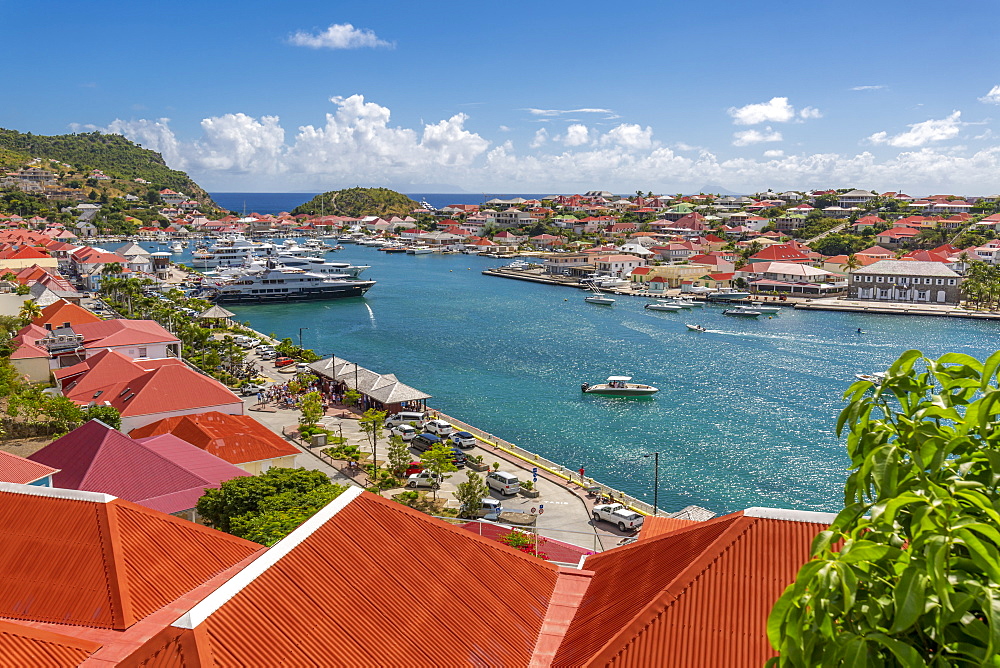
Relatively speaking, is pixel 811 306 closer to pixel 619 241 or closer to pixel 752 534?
pixel 619 241

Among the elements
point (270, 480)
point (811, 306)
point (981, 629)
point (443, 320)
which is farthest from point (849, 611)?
point (811, 306)

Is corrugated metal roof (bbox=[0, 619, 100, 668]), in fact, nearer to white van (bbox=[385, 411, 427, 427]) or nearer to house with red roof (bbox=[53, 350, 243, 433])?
house with red roof (bbox=[53, 350, 243, 433])

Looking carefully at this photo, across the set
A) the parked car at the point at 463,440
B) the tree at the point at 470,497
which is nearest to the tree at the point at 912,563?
the tree at the point at 470,497

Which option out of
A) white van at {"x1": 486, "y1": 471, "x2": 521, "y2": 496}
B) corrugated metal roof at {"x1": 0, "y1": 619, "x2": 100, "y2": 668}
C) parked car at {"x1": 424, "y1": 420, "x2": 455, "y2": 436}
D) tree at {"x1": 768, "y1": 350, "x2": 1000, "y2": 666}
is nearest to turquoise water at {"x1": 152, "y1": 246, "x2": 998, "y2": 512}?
parked car at {"x1": 424, "y1": 420, "x2": 455, "y2": 436}

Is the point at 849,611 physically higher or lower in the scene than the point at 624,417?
higher

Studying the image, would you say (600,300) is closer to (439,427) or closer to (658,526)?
(439,427)

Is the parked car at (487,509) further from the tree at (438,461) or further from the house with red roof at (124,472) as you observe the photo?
the house with red roof at (124,472)

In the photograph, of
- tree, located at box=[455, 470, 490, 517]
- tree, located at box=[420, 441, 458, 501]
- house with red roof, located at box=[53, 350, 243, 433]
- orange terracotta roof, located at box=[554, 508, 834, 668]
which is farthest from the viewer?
house with red roof, located at box=[53, 350, 243, 433]
